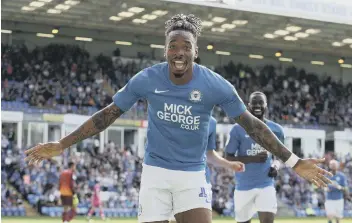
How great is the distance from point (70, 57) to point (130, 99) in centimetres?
3282

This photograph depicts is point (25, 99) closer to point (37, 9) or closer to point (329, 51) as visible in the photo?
point (37, 9)

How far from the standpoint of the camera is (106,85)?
1495 inches

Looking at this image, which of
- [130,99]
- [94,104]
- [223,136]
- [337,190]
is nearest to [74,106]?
[94,104]

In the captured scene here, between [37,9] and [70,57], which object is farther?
[70,57]

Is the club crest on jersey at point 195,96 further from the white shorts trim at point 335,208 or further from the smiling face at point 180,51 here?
the white shorts trim at point 335,208

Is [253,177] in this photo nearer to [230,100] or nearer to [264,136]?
[264,136]

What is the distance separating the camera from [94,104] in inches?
1404

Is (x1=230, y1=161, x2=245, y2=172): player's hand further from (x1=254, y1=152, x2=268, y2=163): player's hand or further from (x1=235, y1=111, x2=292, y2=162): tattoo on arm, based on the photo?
(x1=235, y1=111, x2=292, y2=162): tattoo on arm

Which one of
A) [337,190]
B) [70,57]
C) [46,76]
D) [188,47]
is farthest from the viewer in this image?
[70,57]

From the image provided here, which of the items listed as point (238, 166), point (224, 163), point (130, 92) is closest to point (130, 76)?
point (224, 163)

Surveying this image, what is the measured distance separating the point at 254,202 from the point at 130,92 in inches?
220

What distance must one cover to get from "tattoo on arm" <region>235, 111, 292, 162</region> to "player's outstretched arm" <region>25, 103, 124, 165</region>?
3.26ft

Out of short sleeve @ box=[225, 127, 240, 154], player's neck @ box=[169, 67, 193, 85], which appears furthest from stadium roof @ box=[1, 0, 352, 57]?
player's neck @ box=[169, 67, 193, 85]

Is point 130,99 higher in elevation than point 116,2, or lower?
lower
